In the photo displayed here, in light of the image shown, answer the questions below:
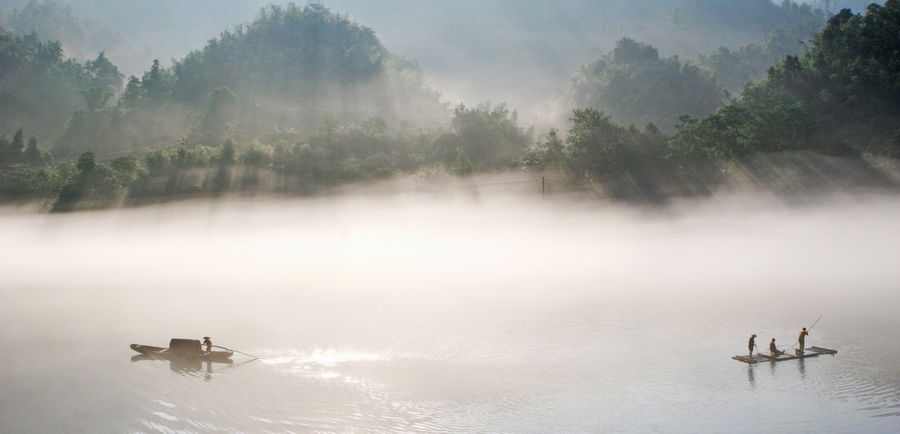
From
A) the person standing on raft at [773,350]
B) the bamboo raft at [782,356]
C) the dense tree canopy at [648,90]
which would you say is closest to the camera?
the bamboo raft at [782,356]

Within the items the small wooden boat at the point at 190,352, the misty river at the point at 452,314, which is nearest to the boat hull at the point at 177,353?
the small wooden boat at the point at 190,352

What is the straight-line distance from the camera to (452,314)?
2448cm

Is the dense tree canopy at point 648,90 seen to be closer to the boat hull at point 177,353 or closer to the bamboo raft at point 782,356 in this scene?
the bamboo raft at point 782,356

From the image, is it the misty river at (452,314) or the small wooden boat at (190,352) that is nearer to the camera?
the misty river at (452,314)

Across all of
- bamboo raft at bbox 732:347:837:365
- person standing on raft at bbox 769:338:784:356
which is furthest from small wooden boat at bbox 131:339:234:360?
person standing on raft at bbox 769:338:784:356

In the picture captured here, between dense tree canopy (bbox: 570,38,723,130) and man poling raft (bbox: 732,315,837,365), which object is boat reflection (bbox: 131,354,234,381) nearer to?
man poling raft (bbox: 732,315,837,365)

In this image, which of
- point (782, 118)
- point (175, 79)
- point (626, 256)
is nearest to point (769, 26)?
point (175, 79)

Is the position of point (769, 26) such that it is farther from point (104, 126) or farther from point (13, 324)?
point (13, 324)

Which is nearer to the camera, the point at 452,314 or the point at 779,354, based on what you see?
the point at 779,354

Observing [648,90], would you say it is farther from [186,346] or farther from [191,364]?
[191,364]

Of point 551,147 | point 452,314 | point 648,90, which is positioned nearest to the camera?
point 452,314

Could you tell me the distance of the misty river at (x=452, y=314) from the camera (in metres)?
15.4

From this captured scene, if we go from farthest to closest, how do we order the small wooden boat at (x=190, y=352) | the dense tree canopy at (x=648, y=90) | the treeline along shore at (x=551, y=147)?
1. the dense tree canopy at (x=648, y=90)
2. the treeline along shore at (x=551, y=147)
3. the small wooden boat at (x=190, y=352)

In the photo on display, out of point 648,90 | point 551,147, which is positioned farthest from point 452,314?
point 648,90
